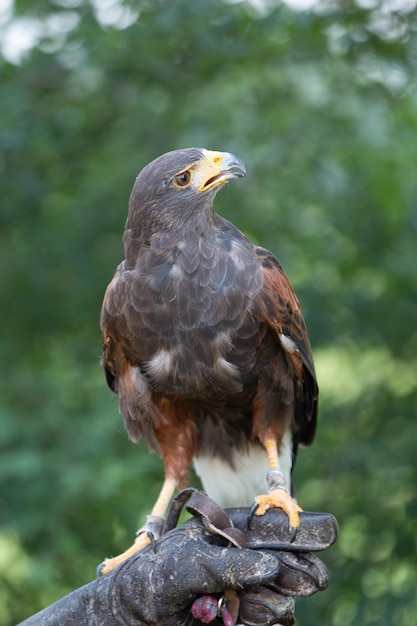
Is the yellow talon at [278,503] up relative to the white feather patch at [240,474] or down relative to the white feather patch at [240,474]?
down

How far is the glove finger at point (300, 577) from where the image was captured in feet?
11.3

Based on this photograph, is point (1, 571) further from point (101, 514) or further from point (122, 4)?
point (122, 4)

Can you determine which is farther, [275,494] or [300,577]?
[275,494]

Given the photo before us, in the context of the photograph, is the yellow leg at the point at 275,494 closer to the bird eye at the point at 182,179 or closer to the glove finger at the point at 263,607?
the glove finger at the point at 263,607

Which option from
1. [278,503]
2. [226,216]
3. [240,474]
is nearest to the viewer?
[278,503]

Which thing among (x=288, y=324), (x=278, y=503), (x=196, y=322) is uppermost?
(x=288, y=324)

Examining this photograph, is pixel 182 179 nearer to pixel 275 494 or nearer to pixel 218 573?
pixel 275 494

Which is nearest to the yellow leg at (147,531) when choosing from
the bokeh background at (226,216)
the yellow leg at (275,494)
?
the yellow leg at (275,494)

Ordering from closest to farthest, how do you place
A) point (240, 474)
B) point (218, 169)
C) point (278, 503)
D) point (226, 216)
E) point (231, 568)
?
point (231, 568), point (278, 503), point (218, 169), point (240, 474), point (226, 216)

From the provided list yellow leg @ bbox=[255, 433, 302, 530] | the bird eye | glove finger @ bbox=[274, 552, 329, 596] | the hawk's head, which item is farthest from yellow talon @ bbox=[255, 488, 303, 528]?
the bird eye

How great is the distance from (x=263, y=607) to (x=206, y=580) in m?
0.23

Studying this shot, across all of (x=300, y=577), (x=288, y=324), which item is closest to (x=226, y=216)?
(x=288, y=324)

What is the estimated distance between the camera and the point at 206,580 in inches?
133

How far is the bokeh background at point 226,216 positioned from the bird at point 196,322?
1.44m
